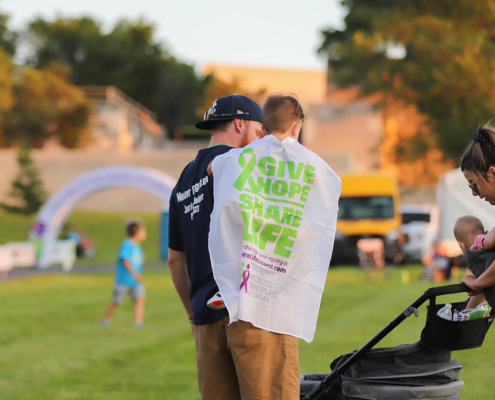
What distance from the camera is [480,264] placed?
3359 mm

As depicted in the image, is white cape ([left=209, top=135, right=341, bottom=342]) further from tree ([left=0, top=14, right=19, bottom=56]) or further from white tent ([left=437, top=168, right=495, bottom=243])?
tree ([left=0, top=14, right=19, bottom=56])

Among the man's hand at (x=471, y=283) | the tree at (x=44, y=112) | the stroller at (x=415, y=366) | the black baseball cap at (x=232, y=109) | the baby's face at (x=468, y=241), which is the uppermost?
the tree at (x=44, y=112)

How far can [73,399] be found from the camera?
6.54 m

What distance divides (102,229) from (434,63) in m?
20.4

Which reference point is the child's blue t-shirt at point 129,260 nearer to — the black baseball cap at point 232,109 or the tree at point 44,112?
the black baseball cap at point 232,109

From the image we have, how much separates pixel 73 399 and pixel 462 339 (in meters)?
4.23

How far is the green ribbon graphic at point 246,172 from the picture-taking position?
10.5 ft

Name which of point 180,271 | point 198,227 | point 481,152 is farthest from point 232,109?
point 481,152

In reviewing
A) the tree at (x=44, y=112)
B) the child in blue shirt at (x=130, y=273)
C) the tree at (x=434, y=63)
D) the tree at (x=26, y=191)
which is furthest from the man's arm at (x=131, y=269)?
the tree at (x=44, y=112)

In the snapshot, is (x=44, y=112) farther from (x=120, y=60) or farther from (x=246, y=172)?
(x=246, y=172)

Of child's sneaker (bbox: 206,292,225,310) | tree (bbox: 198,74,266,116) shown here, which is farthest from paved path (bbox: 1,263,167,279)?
tree (bbox: 198,74,266,116)

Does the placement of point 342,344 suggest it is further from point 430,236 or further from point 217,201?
point 430,236

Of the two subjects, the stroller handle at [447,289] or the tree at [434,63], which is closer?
the stroller handle at [447,289]

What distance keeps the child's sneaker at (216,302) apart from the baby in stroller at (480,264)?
1.12m
